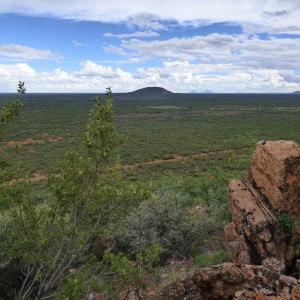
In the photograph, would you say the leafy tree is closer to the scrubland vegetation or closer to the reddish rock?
the scrubland vegetation

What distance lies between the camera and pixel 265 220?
8.76 m

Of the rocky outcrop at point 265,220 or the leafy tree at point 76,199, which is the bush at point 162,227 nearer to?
the rocky outcrop at point 265,220

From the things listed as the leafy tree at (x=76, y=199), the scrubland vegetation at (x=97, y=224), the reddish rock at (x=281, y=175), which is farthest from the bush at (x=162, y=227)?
the leafy tree at (x=76, y=199)

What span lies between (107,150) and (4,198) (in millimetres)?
1934

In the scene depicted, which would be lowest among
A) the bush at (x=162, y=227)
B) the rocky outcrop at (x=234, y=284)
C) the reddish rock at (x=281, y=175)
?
the bush at (x=162, y=227)

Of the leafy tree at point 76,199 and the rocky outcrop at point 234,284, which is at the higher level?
the leafy tree at point 76,199

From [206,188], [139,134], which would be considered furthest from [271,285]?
[139,134]

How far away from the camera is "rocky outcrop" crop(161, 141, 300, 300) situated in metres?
6.98

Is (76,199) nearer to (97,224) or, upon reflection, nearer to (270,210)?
(97,224)

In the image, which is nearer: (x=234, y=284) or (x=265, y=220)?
(x=234, y=284)

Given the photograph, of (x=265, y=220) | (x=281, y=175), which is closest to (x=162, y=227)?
(x=265, y=220)

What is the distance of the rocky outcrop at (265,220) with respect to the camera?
698 centimetres

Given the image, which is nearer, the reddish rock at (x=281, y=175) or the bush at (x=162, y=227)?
the reddish rock at (x=281, y=175)

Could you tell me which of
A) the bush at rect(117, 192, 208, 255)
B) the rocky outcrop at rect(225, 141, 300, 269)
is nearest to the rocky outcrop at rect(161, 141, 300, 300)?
the rocky outcrop at rect(225, 141, 300, 269)
